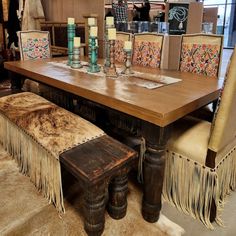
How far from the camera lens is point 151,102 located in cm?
132

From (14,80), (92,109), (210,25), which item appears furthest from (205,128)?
(210,25)

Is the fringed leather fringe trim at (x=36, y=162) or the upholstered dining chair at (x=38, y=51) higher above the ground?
the upholstered dining chair at (x=38, y=51)

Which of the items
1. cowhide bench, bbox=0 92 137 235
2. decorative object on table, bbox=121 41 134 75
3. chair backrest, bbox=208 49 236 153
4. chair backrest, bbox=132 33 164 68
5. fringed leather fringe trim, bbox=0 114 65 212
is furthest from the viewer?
chair backrest, bbox=132 33 164 68

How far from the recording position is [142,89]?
61.6 inches

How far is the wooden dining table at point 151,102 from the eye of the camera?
1249 millimetres

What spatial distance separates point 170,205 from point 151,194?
31 centimetres

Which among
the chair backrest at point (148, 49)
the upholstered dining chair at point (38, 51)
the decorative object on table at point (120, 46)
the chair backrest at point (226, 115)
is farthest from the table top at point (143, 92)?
the upholstered dining chair at point (38, 51)

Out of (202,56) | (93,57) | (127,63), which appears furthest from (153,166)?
(202,56)

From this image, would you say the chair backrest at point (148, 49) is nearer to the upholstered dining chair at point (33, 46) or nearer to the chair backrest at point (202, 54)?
the chair backrest at point (202, 54)

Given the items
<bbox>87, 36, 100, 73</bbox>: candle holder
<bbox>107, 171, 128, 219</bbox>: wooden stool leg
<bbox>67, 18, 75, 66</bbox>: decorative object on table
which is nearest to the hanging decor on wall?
<bbox>67, 18, 75, 66</bbox>: decorative object on table

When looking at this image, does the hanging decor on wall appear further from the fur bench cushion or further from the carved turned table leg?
the carved turned table leg

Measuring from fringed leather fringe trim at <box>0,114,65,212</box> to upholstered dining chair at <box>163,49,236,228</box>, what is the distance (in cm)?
70

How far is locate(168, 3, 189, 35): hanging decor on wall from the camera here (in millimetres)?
3164

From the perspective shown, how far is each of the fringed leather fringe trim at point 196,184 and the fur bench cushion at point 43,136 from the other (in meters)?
0.54
